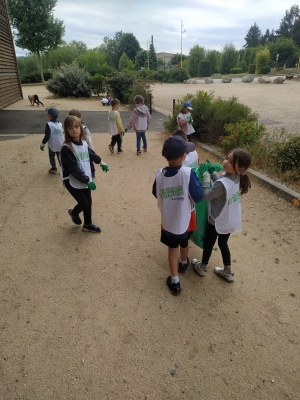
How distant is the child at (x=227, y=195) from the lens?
239cm

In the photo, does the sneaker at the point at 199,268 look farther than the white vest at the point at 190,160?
No

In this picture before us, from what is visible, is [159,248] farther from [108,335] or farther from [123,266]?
[108,335]

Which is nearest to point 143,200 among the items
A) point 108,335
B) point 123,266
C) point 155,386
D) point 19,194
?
point 123,266

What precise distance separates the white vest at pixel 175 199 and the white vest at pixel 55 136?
3.52 metres

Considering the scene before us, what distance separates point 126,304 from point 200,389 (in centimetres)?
98

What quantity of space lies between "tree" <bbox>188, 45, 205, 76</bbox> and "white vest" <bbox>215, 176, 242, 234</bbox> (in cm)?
6459

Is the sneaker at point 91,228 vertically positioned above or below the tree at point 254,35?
below

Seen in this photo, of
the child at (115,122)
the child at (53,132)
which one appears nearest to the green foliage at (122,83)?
the child at (115,122)

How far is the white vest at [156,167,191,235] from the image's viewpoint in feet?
7.60

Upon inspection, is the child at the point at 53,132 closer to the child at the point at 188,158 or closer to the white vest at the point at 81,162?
the white vest at the point at 81,162

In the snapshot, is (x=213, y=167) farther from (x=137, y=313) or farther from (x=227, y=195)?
(x=137, y=313)

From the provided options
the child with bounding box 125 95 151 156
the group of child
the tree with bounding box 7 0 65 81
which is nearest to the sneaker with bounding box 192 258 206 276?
the group of child

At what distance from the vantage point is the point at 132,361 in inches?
83.2

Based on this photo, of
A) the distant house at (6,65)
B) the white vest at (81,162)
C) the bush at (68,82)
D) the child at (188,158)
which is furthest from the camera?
the bush at (68,82)
